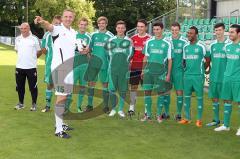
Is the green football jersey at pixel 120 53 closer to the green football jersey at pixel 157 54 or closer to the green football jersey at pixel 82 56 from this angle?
the green football jersey at pixel 157 54

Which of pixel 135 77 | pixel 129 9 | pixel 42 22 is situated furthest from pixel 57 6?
pixel 42 22

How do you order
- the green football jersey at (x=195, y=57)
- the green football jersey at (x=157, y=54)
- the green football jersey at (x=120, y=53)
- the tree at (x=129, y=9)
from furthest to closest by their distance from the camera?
the tree at (x=129, y=9)
the green football jersey at (x=120, y=53)
the green football jersey at (x=157, y=54)
the green football jersey at (x=195, y=57)

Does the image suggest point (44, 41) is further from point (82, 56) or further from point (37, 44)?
point (82, 56)

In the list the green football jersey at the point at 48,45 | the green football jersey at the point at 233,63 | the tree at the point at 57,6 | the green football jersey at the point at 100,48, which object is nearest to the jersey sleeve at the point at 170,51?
the green football jersey at the point at 233,63

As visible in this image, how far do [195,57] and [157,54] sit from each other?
750 millimetres

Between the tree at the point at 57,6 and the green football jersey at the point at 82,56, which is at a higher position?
the tree at the point at 57,6

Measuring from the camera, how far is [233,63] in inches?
302

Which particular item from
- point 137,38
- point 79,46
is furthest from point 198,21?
point 79,46

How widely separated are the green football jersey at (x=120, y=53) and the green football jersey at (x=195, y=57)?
49.5 inches

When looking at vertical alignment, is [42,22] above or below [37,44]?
above

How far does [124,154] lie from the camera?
6.35 metres

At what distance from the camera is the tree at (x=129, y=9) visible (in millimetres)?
63412

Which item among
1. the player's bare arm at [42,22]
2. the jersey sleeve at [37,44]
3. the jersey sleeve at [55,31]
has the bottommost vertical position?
the jersey sleeve at [37,44]

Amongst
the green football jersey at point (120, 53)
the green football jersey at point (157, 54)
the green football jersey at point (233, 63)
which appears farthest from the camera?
the green football jersey at point (120, 53)
